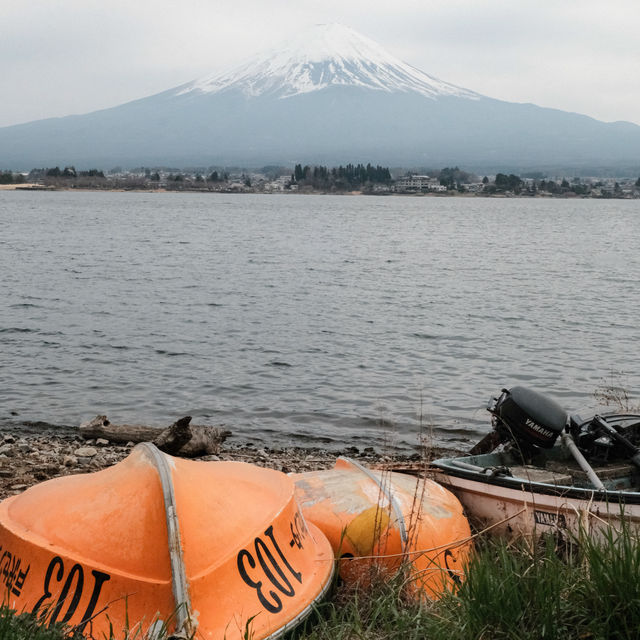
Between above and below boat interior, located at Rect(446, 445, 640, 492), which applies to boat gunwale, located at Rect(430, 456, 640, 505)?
above

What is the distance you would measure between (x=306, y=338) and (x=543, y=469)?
13890mm

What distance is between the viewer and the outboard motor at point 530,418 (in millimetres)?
7508

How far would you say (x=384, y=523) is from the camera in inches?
235

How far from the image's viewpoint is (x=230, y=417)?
1388 cm

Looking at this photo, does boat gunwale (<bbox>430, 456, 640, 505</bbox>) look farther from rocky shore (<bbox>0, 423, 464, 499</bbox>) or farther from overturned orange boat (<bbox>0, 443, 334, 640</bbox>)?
rocky shore (<bbox>0, 423, 464, 499</bbox>)

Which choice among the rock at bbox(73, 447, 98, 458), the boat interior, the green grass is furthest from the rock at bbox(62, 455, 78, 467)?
the green grass

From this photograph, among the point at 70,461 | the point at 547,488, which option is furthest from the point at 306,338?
the point at 547,488

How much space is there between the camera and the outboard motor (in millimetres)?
7508

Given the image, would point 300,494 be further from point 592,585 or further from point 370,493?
point 592,585

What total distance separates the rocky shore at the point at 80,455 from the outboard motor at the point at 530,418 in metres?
2.06

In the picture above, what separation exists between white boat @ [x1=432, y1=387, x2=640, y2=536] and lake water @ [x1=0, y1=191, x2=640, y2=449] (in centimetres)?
440

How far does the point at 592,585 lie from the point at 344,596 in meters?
1.75

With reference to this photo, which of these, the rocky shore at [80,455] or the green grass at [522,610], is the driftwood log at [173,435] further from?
the green grass at [522,610]

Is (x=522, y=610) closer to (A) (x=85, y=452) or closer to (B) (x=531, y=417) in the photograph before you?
(B) (x=531, y=417)
